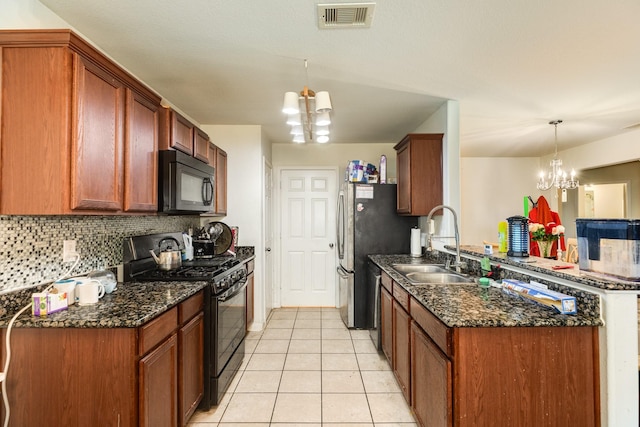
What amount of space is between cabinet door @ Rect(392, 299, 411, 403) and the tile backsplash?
2031 millimetres

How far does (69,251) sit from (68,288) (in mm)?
336

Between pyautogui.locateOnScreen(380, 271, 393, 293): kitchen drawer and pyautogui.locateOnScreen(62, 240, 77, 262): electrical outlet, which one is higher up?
pyautogui.locateOnScreen(62, 240, 77, 262): electrical outlet

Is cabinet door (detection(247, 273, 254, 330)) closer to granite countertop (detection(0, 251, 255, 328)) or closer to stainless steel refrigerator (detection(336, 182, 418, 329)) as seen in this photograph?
stainless steel refrigerator (detection(336, 182, 418, 329))

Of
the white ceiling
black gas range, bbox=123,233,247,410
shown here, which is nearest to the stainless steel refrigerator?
the white ceiling

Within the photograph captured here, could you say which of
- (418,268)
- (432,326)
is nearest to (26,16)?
(432,326)

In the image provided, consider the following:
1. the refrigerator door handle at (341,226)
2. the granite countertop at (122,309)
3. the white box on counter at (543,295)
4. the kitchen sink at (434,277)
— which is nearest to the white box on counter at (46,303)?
the granite countertop at (122,309)

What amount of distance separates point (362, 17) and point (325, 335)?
2.96 metres

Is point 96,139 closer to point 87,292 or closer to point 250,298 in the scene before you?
point 87,292

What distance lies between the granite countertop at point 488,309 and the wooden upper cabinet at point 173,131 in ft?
6.40

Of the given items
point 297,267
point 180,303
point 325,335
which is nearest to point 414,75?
point 180,303

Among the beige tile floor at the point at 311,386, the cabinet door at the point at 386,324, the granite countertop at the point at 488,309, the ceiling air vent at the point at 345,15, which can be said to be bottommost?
the beige tile floor at the point at 311,386

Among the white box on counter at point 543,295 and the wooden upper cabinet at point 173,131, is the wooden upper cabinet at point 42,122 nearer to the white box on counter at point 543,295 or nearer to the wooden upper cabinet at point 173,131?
the wooden upper cabinet at point 173,131

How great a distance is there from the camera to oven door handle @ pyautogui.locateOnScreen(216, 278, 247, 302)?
7.17 feet

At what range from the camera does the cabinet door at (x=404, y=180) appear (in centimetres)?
309
